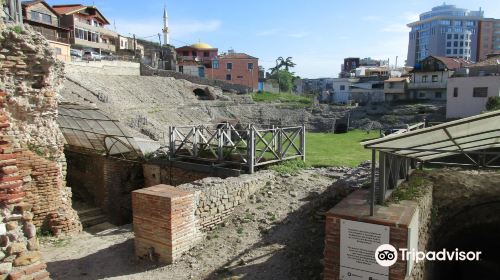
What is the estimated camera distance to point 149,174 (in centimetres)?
1356

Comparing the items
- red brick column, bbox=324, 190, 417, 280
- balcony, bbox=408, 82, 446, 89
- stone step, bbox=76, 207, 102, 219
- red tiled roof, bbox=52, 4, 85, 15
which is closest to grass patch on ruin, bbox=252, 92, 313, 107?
balcony, bbox=408, 82, 446, 89

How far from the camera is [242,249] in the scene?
7855 millimetres

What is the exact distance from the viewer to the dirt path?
284 inches

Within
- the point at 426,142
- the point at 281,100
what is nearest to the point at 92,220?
the point at 426,142

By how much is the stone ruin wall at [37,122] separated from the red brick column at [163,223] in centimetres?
262

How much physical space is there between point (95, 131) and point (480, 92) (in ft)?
104

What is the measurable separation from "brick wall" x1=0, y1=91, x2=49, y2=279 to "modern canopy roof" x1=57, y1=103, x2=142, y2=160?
25.5 ft

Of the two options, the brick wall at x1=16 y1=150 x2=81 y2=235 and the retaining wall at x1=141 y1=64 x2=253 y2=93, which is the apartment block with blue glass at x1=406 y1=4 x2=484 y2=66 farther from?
the brick wall at x1=16 y1=150 x2=81 y2=235

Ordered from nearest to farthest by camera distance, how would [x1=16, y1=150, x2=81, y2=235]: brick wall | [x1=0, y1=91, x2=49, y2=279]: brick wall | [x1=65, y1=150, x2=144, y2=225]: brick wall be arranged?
[x1=0, y1=91, x2=49, y2=279]: brick wall < [x1=16, y1=150, x2=81, y2=235]: brick wall < [x1=65, y1=150, x2=144, y2=225]: brick wall

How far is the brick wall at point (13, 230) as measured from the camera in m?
3.77

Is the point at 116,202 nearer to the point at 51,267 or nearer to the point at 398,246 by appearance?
the point at 51,267

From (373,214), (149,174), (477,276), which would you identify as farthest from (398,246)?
(149,174)

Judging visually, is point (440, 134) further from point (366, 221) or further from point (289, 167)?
point (289, 167)

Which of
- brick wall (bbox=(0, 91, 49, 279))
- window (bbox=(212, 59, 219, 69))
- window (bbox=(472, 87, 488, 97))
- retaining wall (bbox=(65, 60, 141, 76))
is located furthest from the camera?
window (bbox=(212, 59, 219, 69))
